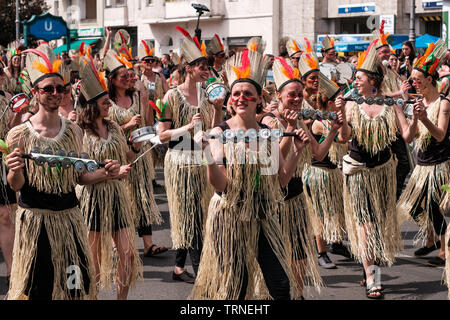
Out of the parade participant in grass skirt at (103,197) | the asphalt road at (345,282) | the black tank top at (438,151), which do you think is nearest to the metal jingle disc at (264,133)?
the parade participant in grass skirt at (103,197)

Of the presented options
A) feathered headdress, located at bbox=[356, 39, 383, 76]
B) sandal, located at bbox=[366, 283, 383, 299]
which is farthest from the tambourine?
sandal, located at bbox=[366, 283, 383, 299]

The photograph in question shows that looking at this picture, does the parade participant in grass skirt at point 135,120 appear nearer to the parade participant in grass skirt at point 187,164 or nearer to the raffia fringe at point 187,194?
the parade participant in grass skirt at point 187,164

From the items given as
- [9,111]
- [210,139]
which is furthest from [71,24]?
[210,139]

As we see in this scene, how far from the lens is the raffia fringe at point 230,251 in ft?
15.3

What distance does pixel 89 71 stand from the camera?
5.66 meters

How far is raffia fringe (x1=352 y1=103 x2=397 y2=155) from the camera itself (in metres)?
6.38

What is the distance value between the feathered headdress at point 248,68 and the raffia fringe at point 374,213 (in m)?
2.07

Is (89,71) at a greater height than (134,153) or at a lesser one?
greater

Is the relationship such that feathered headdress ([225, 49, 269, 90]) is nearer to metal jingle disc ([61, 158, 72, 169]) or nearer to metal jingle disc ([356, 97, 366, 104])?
metal jingle disc ([61, 158, 72, 169])

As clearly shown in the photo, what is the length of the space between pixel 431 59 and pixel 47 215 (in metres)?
4.18

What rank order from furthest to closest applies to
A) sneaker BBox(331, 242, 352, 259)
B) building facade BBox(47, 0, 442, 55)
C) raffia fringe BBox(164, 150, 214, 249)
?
building facade BBox(47, 0, 442, 55), sneaker BBox(331, 242, 352, 259), raffia fringe BBox(164, 150, 214, 249)

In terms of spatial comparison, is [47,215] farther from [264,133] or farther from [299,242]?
[299,242]
